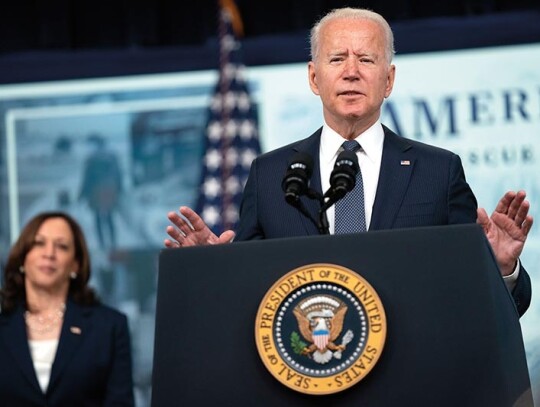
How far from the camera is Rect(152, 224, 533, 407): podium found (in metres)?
1.80

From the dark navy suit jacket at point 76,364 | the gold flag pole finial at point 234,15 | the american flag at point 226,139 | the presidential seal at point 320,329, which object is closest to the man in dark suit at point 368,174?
the presidential seal at point 320,329

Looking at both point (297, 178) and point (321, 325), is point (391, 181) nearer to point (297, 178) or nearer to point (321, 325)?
point (297, 178)

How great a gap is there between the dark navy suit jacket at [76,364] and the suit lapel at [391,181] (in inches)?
78.7

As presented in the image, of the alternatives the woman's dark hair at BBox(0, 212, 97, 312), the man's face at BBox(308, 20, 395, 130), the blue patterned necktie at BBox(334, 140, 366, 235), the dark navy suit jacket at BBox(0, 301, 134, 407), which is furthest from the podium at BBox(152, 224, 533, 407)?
the woman's dark hair at BBox(0, 212, 97, 312)

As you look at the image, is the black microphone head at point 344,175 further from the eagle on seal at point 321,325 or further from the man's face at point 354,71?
the man's face at point 354,71

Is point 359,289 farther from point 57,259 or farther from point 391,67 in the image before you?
point 57,259

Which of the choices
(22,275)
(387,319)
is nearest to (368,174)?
(387,319)

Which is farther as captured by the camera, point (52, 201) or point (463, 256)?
point (52, 201)

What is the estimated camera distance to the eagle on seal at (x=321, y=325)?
181 cm

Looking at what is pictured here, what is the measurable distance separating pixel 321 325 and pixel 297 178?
320mm

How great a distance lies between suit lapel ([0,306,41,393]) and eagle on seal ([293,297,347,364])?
238 cm

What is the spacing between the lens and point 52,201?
5.67 metres

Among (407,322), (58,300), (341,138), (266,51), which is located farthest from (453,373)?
(266,51)

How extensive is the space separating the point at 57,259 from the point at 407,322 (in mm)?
2727
